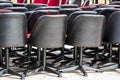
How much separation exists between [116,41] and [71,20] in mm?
757

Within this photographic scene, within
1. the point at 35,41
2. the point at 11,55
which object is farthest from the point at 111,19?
the point at 11,55

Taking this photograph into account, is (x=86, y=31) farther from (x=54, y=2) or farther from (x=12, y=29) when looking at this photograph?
(x=54, y=2)

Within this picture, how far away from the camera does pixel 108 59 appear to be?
589cm

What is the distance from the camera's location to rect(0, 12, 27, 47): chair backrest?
469cm

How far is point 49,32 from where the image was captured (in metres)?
4.88

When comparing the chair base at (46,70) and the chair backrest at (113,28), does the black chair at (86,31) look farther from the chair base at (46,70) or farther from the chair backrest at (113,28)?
the chair base at (46,70)

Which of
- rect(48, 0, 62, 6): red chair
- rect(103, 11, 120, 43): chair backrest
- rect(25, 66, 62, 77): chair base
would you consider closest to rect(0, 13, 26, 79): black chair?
rect(25, 66, 62, 77): chair base

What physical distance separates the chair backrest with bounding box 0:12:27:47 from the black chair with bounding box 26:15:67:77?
0.21 m

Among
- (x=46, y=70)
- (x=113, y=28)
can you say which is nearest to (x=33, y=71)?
(x=46, y=70)

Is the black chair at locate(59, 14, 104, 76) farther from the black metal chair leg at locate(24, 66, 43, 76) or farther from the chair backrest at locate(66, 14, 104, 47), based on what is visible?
the black metal chair leg at locate(24, 66, 43, 76)

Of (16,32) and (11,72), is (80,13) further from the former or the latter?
(11,72)

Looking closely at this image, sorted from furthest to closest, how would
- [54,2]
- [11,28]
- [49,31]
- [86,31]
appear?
[54,2] → [86,31] → [49,31] → [11,28]

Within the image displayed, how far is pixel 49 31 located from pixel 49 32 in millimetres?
16

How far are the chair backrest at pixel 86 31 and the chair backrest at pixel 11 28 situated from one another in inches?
29.5
